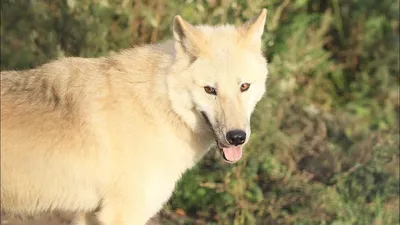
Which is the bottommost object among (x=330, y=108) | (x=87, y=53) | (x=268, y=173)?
(x=330, y=108)

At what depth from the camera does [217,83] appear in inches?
169

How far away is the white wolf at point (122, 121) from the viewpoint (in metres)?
4.21

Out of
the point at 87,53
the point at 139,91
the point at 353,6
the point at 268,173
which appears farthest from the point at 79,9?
the point at 353,6

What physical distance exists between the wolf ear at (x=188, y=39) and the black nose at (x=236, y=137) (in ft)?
1.82

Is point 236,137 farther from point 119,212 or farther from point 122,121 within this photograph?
point 119,212

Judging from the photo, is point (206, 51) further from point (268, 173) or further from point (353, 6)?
point (353, 6)

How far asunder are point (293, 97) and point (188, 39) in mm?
3627

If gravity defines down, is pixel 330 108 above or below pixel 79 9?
below

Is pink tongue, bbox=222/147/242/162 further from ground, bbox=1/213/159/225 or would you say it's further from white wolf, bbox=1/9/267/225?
ground, bbox=1/213/159/225

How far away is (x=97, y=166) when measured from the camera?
4266 mm

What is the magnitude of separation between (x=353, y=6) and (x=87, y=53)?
12.6ft

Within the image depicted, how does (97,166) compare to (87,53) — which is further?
(87,53)

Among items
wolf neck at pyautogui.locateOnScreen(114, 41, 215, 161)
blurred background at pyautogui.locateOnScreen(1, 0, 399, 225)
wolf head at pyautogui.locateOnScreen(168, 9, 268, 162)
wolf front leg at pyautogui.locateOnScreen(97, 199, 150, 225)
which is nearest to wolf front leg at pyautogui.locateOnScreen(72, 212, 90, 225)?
wolf front leg at pyautogui.locateOnScreen(97, 199, 150, 225)

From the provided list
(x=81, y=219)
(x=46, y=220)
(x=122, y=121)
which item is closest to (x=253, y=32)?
(x=122, y=121)
